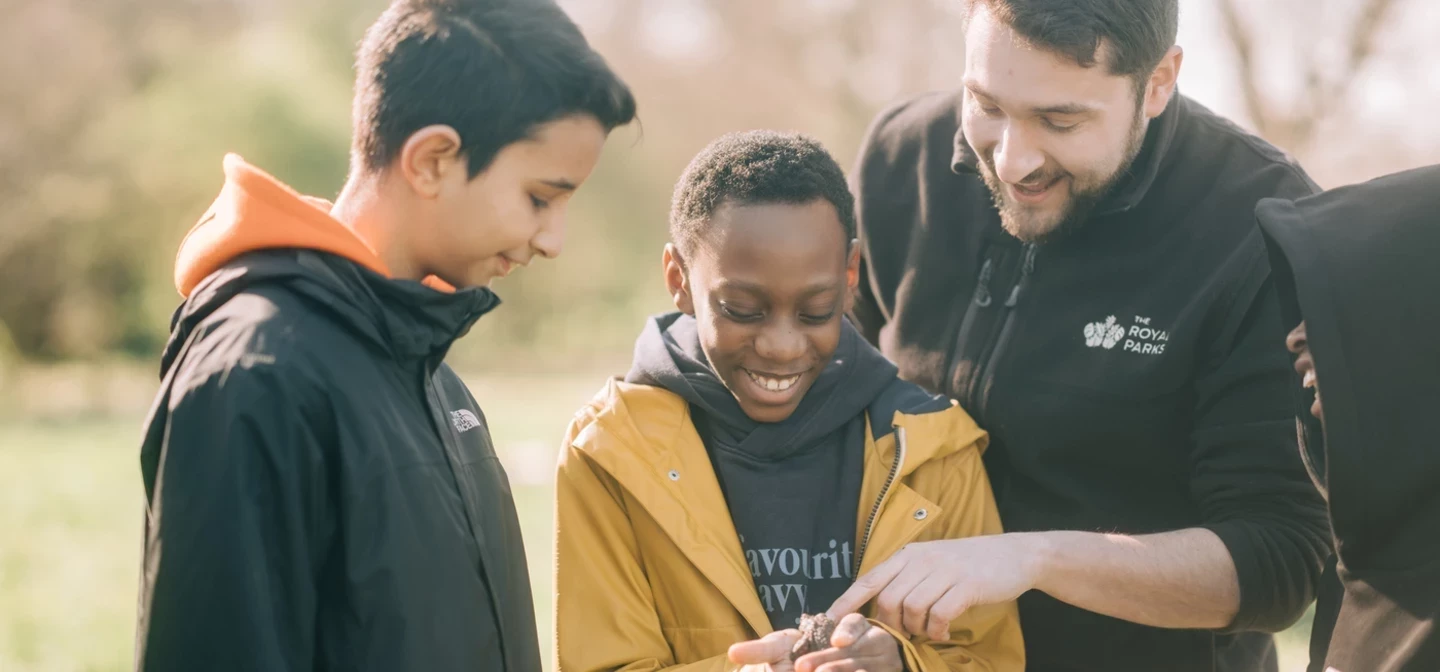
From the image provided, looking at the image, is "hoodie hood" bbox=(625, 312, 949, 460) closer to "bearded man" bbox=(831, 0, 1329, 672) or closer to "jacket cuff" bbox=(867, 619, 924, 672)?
"bearded man" bbox=(831, 0, 1329, 672)

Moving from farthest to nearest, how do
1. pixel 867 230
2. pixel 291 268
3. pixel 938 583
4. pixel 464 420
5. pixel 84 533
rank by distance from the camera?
pixel 84 533 → pixel 867 230 → pixel 464 420 → pixel 938 583 → pixel 291 268

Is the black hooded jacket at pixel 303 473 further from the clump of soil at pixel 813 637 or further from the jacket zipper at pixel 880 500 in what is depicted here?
the jacket zipper at pixel 880 500

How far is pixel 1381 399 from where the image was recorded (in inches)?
76.2

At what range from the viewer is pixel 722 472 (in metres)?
2.59

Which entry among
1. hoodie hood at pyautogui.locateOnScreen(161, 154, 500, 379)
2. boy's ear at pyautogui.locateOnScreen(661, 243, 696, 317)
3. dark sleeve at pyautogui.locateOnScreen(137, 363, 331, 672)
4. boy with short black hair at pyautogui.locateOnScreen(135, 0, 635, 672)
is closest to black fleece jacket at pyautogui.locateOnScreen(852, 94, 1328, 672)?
boy's ear at pyautogui.locateOnScreen(661, 243, 696, 317)

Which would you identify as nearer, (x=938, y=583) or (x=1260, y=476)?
(x=938, y=583)

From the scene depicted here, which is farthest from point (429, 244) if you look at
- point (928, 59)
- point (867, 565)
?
point (928, 59)

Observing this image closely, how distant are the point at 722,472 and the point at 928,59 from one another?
1485 cm

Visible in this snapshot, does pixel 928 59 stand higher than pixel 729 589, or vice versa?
pixel 928 59

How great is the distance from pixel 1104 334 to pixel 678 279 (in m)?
0.91

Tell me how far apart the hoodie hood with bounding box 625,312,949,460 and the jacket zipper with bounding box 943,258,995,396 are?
17 centimetres

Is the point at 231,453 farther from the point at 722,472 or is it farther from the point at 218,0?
the point at 218,0

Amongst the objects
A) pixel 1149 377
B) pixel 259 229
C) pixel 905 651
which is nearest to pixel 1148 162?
pixel 1149 377

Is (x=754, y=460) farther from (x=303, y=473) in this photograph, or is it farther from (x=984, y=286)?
(x=303, y=473)
